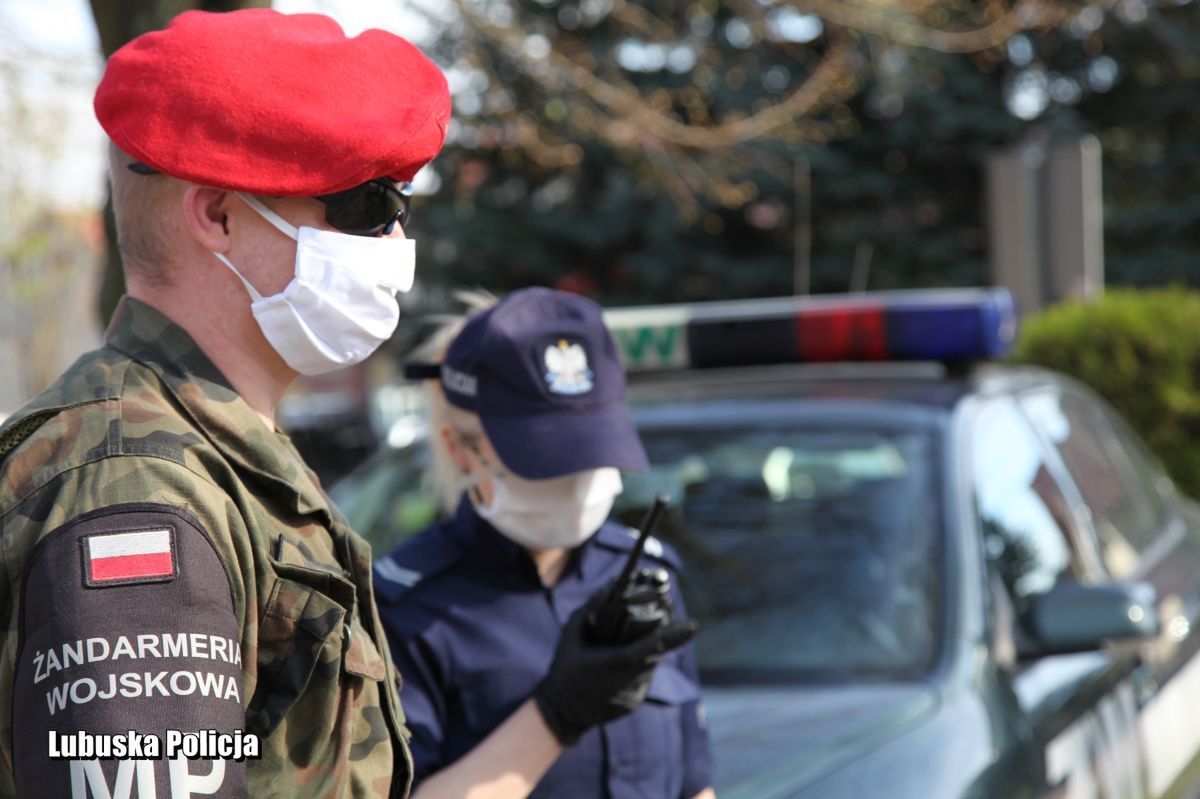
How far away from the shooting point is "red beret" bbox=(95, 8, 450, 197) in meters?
1.28

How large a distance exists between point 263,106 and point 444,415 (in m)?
0.95

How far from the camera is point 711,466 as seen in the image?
10.5 ft

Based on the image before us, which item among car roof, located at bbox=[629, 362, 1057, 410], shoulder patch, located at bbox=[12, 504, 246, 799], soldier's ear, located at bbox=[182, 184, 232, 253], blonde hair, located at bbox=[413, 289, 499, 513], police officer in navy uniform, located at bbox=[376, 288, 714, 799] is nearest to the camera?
shoulder patch, located at bbox=[12, 504, 246, 799]

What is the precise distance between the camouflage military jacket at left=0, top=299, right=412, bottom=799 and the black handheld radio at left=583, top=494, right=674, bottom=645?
458 mm

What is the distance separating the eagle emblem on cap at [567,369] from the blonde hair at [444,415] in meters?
0.14

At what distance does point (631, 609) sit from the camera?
180 centimetres

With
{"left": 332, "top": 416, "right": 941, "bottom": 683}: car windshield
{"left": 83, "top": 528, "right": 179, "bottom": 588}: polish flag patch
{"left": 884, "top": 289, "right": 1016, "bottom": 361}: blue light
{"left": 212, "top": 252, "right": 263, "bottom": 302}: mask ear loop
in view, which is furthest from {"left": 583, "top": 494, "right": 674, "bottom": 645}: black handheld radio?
{"left": 884, "top": 289, "right": 1016, "bottom": 361}: blue light

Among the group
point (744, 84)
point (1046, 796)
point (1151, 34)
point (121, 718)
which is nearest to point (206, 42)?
point (121, 718)

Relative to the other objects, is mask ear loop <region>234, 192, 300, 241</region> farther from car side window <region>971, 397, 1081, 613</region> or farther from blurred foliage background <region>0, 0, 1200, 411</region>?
blurred foliage background <region>0, 0, 1200, 411</region>

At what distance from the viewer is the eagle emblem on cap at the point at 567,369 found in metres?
2.02

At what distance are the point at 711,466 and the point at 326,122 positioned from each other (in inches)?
78.9

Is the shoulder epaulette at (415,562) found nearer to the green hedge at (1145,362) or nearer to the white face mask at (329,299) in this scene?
the white face mask at (329,299)

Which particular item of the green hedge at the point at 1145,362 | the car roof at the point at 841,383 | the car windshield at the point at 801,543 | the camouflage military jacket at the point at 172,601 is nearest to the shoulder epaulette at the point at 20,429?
the camouflage military jacket at the point at 172,601

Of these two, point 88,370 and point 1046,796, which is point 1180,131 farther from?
point 88,370
